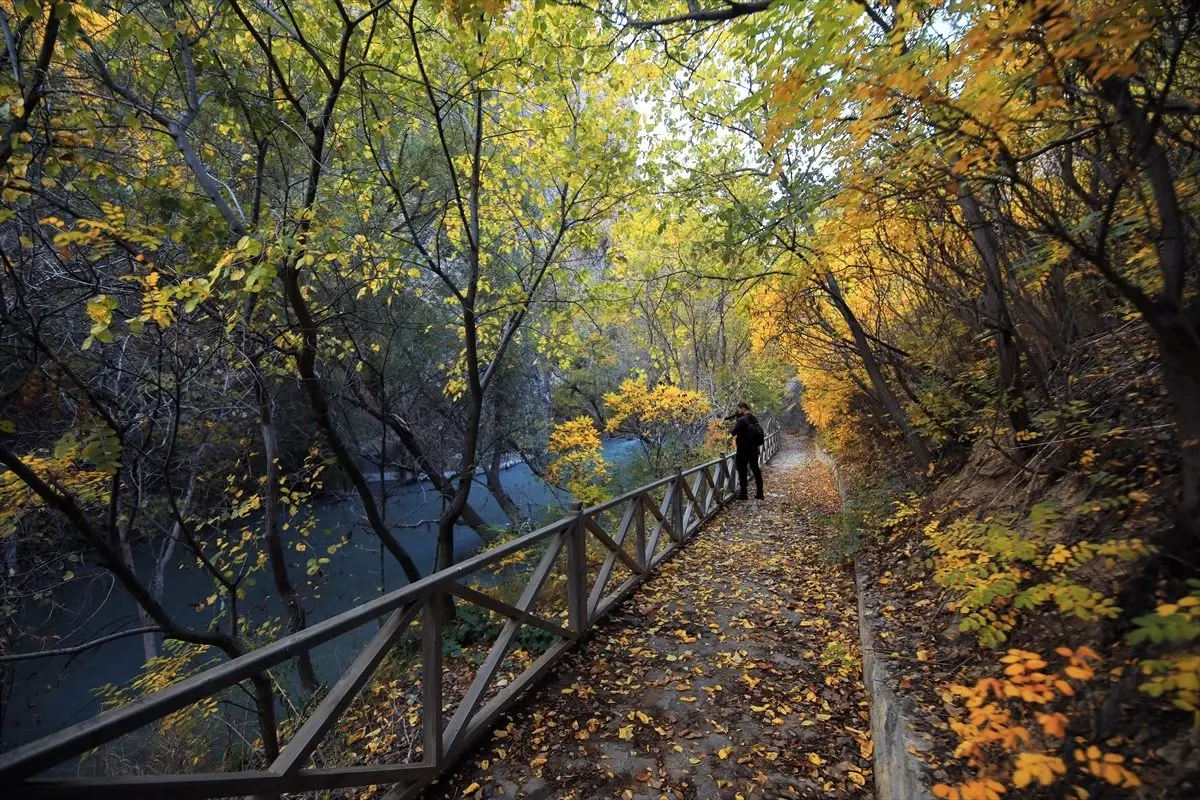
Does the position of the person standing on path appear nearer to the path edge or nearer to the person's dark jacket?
the person's dark jacket

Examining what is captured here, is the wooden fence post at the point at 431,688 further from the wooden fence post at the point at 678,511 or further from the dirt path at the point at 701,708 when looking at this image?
the wooden fence post at the point at 678,511

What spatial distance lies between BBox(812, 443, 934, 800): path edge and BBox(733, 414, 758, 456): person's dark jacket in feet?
18.7

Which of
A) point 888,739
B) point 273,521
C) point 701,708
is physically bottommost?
point 701,708

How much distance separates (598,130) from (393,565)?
39.2 ft

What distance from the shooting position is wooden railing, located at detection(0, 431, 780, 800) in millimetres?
1443

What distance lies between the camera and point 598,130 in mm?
6215

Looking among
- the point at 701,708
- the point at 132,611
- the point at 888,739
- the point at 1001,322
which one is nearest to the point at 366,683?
the point at 701,708

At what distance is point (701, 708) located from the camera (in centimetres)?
340

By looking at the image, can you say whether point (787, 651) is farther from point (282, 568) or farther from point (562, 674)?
point (282, 568)

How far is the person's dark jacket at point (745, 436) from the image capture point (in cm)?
944

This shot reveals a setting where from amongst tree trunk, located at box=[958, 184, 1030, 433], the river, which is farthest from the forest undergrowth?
the river

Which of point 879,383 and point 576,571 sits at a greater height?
point 879,383

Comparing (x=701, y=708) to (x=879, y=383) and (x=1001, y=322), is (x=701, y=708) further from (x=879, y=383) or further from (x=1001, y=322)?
(x=879, y=383)

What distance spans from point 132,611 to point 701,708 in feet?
45.6
